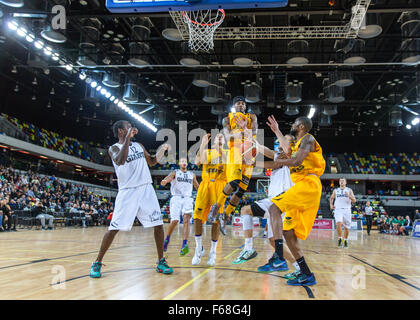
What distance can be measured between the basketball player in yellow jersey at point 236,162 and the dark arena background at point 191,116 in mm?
978

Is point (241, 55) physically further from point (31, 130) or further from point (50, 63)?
point (31, 130)

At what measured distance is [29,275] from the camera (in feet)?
13.7

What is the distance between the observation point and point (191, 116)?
27.1m

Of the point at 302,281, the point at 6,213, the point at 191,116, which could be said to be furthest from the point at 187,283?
the point at 191,116

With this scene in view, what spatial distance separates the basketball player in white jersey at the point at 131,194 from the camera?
422cm

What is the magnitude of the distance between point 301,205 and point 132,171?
220 cm

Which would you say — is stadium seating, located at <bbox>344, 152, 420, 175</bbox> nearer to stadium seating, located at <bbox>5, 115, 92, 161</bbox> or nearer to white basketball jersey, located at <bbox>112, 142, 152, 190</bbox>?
stadium seating, located at <bbox>5, 115, 92, 161</bbox>

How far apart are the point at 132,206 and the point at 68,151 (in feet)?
102

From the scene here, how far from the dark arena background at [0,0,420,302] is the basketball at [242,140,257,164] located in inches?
64.9

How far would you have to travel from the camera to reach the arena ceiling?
465 inches

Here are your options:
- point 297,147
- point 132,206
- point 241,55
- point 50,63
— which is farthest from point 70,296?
point 50,63

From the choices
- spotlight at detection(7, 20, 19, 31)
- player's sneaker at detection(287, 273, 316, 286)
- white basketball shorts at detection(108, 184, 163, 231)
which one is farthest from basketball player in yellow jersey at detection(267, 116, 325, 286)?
spotlight at detection(7, 20, 19, 31)

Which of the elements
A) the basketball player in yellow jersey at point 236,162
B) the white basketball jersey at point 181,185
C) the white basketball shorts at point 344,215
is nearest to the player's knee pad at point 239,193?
the basketball player in yellow jersey at point 236,162

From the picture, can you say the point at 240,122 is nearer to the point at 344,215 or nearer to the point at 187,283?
the point at 187,283
